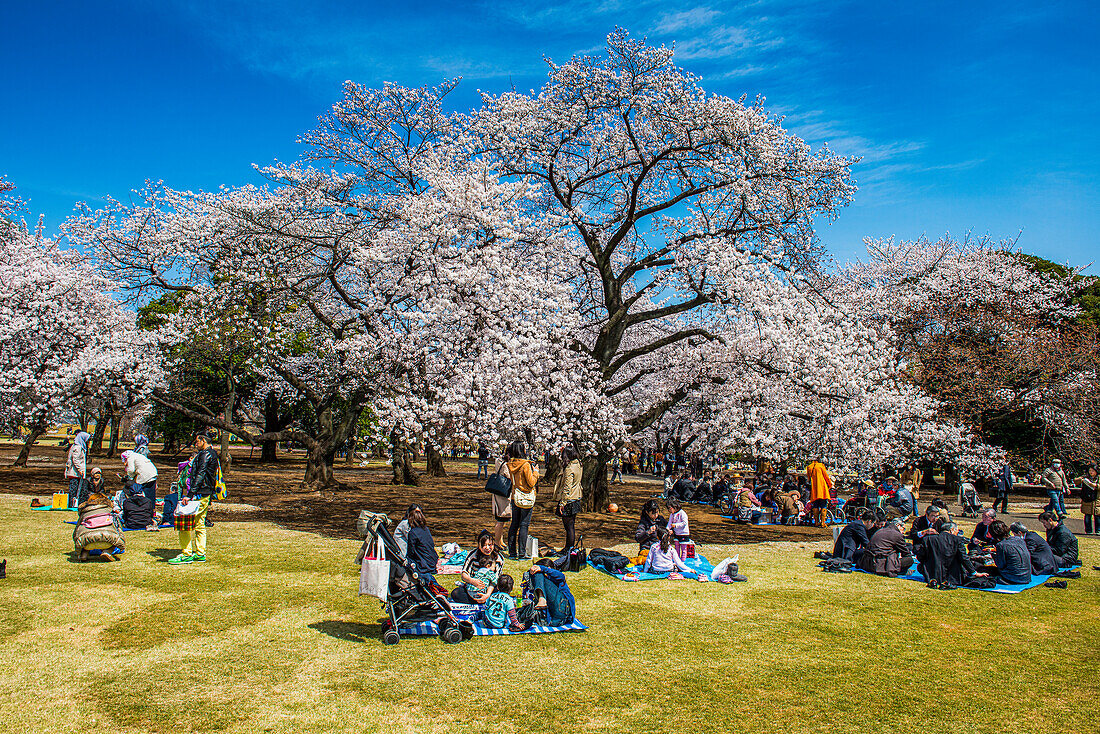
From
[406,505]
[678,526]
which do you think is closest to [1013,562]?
[678,526]

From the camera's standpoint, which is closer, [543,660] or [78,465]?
[543,660]

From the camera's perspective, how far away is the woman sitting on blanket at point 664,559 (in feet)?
36.0

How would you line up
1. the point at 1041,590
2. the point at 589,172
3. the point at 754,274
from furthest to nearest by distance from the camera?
the point at 589,172
the point at 754,274
the point at 1041,590

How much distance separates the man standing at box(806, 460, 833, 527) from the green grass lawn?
809cm

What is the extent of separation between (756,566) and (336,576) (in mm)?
7304

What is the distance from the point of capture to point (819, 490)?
18.6 m

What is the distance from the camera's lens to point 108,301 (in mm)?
26875

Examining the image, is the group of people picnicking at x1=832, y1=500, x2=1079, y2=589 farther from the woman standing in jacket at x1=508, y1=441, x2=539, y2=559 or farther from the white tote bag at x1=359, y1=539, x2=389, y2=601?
the white tote bag at x1=359, y1=539, x2=389, y2=601

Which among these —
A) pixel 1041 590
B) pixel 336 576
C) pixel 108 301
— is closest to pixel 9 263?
pixel 108 301

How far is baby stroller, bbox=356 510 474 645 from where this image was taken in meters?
7.04

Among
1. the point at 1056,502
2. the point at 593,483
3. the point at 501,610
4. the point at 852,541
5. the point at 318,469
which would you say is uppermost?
the point at 1056,502

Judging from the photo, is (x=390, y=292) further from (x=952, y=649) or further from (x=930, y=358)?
(x=930, y=358)

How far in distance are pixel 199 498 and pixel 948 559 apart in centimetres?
1190

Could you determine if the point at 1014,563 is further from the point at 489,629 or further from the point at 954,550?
the point at 489,629
